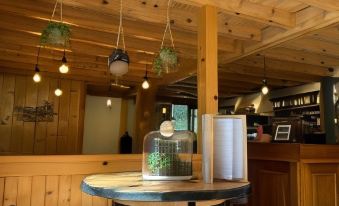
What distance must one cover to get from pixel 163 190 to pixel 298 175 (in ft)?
7.76

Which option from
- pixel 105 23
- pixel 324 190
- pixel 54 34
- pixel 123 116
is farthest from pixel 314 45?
pixel 123 116

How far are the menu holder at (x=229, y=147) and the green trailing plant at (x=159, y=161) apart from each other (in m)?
0.29

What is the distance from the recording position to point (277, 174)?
139 inches

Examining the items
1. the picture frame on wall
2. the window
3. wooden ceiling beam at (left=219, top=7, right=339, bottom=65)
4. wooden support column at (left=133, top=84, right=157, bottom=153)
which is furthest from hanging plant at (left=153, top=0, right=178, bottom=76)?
the window

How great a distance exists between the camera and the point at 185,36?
4113 mm

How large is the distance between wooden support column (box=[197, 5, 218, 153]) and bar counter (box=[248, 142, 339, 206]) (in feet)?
4.30

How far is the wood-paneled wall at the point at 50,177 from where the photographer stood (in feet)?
6.47

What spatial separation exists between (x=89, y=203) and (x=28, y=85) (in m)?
5.15

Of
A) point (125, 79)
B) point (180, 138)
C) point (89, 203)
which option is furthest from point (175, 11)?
point (125, 79)

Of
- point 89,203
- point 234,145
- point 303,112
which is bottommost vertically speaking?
point 89,203

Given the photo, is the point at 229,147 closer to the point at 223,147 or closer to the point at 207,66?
the point at 223,147

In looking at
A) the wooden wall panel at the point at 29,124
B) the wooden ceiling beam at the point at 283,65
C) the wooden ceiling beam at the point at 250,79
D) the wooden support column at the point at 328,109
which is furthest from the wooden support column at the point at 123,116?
the wooden support column at the point at 328,109

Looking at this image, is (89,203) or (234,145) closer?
(234,145)

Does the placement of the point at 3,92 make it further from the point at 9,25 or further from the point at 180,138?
the point at 180,138
